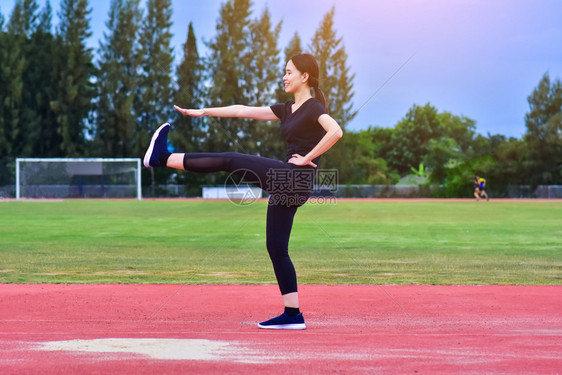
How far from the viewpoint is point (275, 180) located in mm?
5098

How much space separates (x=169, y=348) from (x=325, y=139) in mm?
2069

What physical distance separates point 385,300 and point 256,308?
1572 mm

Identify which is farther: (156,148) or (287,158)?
(287,158)

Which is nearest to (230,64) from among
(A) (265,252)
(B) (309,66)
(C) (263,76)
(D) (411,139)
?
(C) (263,76)

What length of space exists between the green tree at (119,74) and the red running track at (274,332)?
52.5m

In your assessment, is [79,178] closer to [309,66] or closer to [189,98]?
[189,98]

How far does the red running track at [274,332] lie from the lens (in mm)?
4457

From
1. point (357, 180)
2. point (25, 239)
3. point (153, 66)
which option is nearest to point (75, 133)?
point (153, 66)

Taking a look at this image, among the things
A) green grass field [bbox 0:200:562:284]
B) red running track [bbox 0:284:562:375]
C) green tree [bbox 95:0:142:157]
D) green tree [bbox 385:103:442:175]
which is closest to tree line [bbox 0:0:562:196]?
green tree [bbox 95:0:142:157]

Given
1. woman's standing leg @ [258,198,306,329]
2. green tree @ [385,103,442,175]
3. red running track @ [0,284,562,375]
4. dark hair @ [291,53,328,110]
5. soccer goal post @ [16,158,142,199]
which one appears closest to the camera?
red running track @ [0,284,562,375]

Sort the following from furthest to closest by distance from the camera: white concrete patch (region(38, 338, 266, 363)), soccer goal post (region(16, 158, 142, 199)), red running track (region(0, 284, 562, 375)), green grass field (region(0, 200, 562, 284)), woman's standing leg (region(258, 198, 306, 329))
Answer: soccer goal post (region(16, 158, 142, 199)), green grass field (region(0, 200, 562, 284)), woman's standing leg (region(258, 198, 306, 329)), white concrete patch (region(38, 338, 266, 363)), red running track (region(0, 284, 562, 375))

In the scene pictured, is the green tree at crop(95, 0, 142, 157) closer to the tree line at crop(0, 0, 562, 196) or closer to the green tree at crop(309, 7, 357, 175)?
the tree line at crop(0, 0, 562, 196)

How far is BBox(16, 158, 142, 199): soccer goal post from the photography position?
47.6 m

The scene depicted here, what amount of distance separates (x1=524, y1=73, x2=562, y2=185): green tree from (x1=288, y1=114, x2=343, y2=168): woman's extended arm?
55964mm
